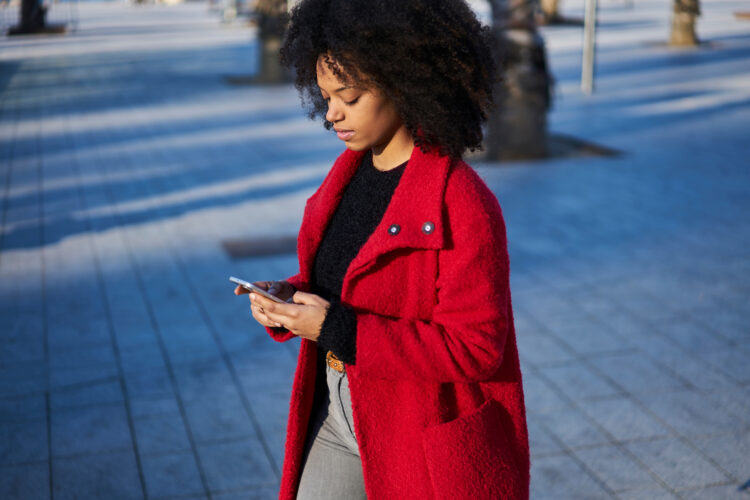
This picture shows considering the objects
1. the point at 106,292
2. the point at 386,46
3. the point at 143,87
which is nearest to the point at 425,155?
the point at 386,46

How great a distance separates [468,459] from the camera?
5.88 feet

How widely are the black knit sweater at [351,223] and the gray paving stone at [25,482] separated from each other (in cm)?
189

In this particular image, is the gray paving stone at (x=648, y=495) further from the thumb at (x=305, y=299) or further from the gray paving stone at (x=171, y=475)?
the thumb at (x=305, y=299)

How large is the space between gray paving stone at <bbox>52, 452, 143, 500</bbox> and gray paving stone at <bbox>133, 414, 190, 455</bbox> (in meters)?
0.10

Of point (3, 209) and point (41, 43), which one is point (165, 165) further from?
point (41, 43)

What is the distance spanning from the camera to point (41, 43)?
21.8 m

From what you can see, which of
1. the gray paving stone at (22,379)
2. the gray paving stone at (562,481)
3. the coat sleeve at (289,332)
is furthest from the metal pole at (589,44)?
the coat sleeve at (289,332)

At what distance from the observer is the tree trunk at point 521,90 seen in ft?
30.1

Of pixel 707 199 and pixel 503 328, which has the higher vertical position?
pixel 503 328

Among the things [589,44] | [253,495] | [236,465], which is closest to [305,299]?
[253,495]

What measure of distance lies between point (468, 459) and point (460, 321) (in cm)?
A: 31

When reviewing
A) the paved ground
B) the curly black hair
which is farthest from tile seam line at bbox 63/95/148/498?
the curly black hair

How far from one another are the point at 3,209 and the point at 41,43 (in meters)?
16.1

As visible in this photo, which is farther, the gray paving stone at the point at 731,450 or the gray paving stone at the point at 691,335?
the gray paving stone at the point at 691,335
